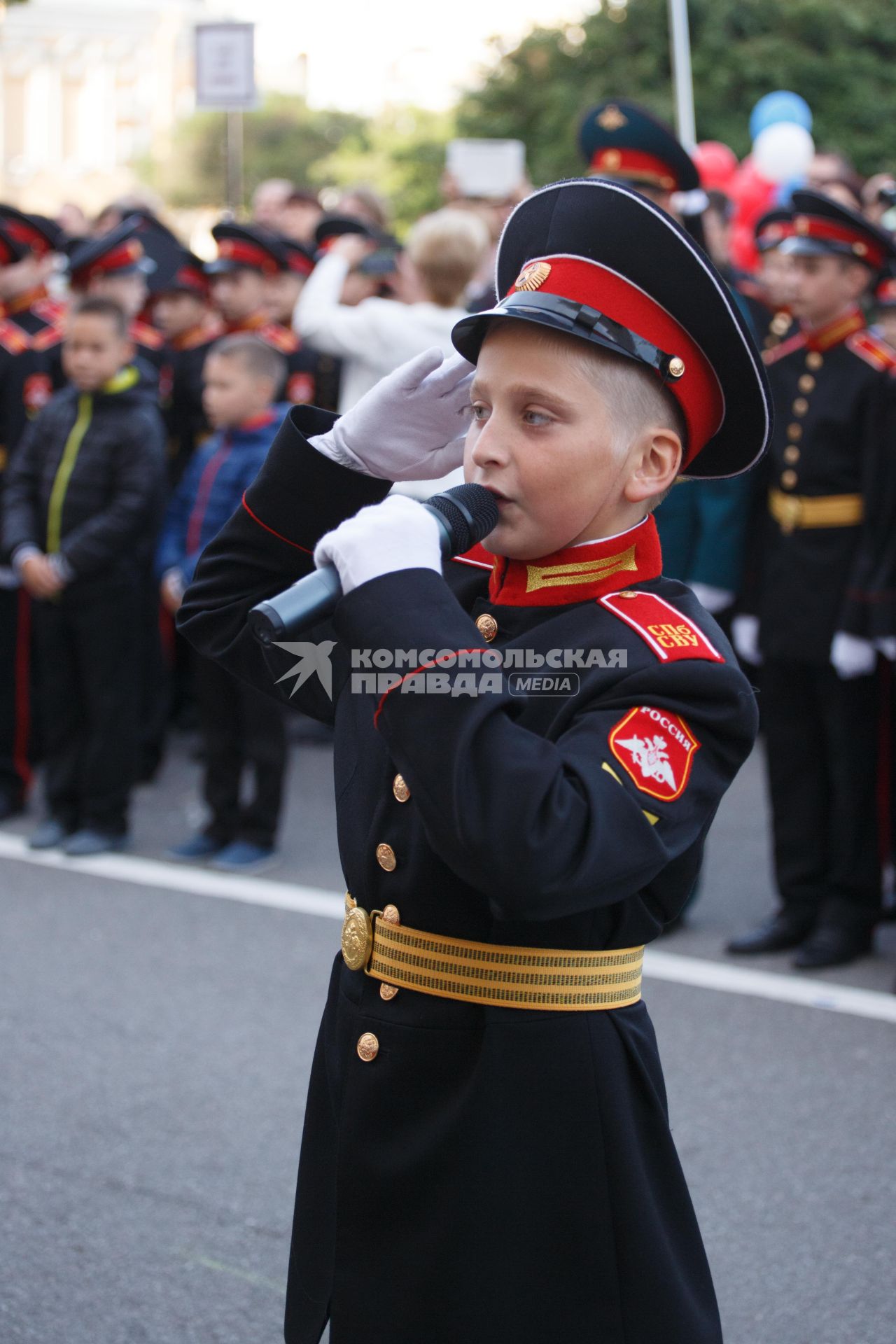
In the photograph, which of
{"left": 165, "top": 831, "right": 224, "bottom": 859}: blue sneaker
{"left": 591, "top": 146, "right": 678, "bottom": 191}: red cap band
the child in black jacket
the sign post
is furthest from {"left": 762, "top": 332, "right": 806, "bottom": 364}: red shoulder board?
the sign post

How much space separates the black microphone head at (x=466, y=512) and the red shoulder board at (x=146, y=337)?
6669 mm

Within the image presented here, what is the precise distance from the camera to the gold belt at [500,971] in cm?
175

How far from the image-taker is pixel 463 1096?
1763 mm

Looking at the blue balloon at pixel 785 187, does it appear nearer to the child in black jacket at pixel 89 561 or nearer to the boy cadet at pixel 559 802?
the child in black jacket at pixel 89 561

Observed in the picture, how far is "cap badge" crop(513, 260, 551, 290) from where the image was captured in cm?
172

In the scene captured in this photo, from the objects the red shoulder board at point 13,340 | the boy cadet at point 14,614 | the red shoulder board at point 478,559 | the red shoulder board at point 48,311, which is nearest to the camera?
the red shoulder board at point 478,559

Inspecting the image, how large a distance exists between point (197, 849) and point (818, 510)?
254cm

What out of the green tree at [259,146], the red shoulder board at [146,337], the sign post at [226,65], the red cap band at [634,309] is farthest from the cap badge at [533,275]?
the green tree at [259,146]

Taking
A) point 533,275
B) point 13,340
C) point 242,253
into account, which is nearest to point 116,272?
point 242,253

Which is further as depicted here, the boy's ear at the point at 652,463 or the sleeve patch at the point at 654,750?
the boy's ear at the point at 652,463

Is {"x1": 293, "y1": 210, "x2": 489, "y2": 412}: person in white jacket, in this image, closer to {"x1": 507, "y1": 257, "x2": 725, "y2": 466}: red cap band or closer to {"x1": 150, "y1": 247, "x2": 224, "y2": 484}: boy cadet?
Result: {"x1": 150, "y1": 247, "x2": 224, "y2": 484}: boy cadet

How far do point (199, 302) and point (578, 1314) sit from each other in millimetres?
7471

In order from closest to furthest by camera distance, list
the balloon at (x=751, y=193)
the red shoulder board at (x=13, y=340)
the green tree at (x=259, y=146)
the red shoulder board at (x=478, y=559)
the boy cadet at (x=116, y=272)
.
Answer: the red shoulder board at (x=478, y=559), the red shoulder board at (x=13, y=340), the boy cadet at (x=116, y=272), the balloon at (x=751, y=193), the green tree at (x=259, y=146)

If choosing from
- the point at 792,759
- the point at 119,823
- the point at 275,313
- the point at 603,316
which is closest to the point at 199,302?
the point at 275,313
